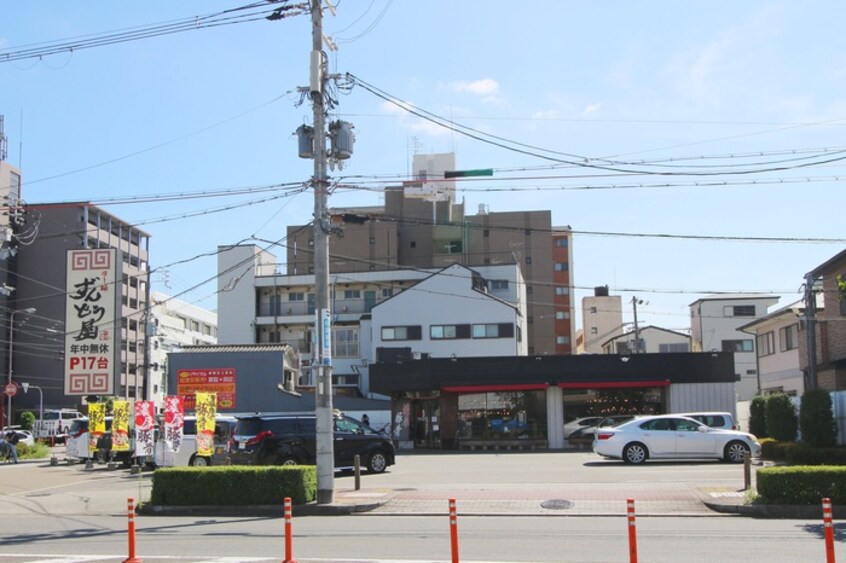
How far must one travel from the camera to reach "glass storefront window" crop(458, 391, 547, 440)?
3800 cm

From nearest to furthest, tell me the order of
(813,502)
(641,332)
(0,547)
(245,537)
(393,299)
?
(0,547) < (245,537) < (813,502) < (393,299) < (641,332)

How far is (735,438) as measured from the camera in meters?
25.5

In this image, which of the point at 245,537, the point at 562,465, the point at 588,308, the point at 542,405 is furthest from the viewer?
the point at 588,308

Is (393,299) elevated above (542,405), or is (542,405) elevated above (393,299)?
(393,299)

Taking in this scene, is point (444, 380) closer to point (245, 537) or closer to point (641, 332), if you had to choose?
point (245, 537)

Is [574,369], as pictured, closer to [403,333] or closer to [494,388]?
[494,388]

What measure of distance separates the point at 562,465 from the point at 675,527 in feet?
42.2

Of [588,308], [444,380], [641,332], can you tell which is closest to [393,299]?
[444,380]

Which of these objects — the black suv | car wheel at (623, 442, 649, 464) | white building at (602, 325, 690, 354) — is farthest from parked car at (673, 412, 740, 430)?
white building at (602, 325, 690, 354)

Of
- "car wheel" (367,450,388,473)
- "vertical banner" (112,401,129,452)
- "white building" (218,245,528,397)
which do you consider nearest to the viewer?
"car wheel" (367,450,388,473)

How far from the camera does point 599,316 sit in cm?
9131

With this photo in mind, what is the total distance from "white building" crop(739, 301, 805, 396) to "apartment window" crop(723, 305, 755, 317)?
2053 centimetres

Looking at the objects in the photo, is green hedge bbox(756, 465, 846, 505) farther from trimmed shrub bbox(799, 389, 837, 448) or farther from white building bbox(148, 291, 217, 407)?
white building bbox(148, 291, 217, 407)

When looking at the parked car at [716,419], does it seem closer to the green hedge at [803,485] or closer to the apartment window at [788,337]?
the green hedge at [803,485]
